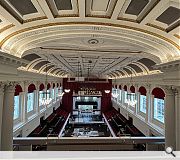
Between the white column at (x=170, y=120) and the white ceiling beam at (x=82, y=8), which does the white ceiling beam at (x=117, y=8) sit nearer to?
the white ceiling beam at (x=82, y=8)

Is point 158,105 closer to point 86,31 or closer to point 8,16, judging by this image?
point 86,31

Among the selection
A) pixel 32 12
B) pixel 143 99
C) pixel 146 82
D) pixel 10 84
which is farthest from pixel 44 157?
pixel 143 99

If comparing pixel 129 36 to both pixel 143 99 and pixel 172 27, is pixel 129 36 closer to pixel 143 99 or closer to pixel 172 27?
pixel 172 27

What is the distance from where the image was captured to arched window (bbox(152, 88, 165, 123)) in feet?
41.4

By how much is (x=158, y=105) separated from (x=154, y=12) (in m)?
10.1

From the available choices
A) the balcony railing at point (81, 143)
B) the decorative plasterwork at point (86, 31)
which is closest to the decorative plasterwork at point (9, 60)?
the decorative plasterwork at point (86, 31)

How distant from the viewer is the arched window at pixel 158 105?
41.4 feet

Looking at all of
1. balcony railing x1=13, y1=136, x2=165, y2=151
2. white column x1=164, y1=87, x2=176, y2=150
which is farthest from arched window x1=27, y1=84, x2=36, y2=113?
white column x1=164, y1=87, x2=176, y2=150

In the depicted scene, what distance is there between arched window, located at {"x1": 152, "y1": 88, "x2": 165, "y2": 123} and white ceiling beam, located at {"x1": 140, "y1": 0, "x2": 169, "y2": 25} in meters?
8.05

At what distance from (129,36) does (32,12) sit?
3.19 meters

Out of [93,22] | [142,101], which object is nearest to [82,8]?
[93,22]

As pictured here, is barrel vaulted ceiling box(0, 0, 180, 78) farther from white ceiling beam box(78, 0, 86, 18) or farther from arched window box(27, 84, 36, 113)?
arched window box(27, 84, 36, 113)

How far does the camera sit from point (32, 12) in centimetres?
480

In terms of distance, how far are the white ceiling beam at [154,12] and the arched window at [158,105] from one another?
26.4ft
